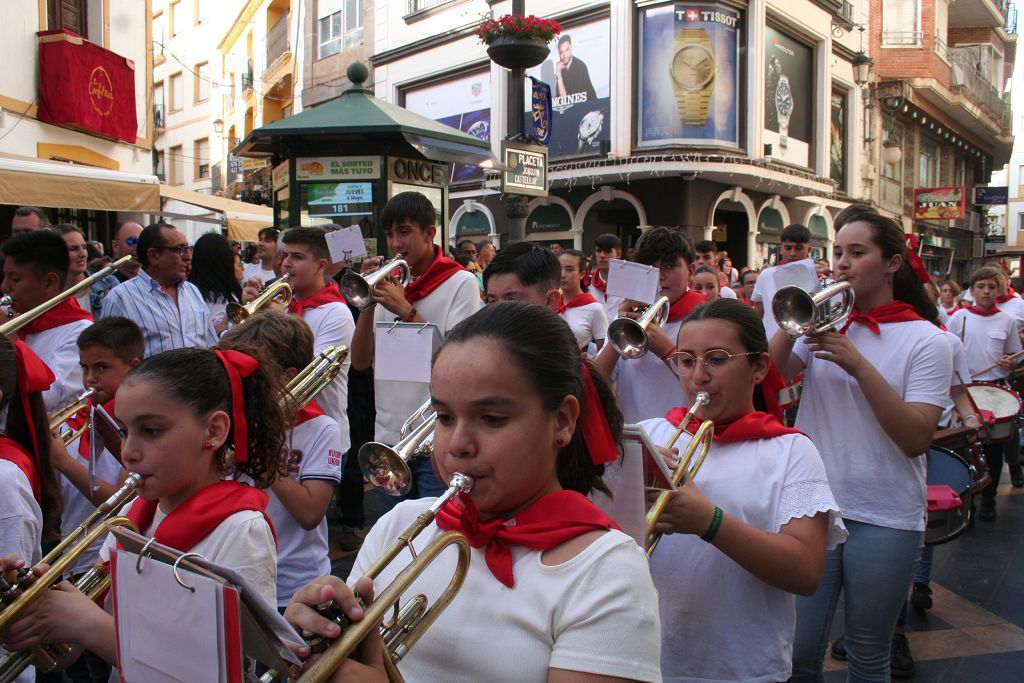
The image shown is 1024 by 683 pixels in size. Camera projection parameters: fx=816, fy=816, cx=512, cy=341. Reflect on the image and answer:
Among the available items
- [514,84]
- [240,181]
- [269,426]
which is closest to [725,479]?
[269,426]

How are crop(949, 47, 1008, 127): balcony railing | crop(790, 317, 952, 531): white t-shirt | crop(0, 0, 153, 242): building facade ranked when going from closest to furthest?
crop(790, 317, 952, 531): white t-shirt, crop(0, 0, 153, 242): building facade, crop(949, 47, 1008, 127): balcony railing

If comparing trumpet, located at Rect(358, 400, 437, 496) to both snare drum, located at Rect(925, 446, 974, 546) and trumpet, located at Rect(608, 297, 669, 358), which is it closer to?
trumpet, located at Rect(608, 297, 669, 358)

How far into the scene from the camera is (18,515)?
2.08 meters

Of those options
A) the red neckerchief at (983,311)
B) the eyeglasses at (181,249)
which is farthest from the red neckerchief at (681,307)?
the red neckerchief at (983,311)

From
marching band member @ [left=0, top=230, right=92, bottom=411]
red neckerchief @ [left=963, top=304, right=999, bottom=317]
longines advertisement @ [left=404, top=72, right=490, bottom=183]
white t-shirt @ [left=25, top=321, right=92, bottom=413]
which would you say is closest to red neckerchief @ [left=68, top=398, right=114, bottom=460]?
white t-shirt @ [left=25, top=321, right=92, bottom=413]

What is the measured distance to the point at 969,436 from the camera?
14.0 ft

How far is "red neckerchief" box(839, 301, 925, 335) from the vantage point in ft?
9.48

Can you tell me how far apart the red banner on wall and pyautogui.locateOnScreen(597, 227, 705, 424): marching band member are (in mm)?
10752

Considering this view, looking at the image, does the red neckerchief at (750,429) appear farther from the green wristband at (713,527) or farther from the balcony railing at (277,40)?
the balcony railing at (277,40)

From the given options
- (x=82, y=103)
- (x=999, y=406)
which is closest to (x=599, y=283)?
(x=999, y=406)

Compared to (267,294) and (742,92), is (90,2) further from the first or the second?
(742,92)

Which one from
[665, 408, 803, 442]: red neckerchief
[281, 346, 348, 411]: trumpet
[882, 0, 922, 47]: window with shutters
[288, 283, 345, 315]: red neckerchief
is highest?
[882, 0, 922, 47]: window with shutters

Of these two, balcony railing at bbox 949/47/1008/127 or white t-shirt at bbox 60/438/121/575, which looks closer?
white t-shirt at bbox 60/438/121/575

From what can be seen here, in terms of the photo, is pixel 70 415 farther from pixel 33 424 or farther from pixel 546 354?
pixel 546 354
